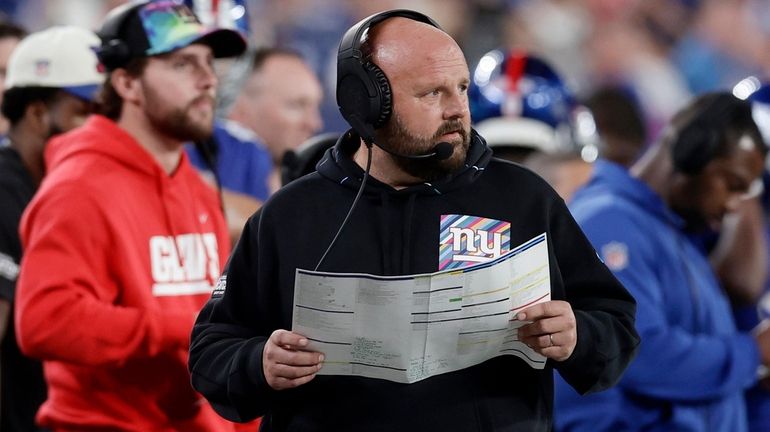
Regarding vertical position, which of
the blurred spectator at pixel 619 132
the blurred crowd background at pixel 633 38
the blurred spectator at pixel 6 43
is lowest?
the blurred spectator at pixel 619 132

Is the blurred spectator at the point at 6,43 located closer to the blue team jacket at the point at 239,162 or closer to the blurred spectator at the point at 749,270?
the blue team jacket at the point at 239,162

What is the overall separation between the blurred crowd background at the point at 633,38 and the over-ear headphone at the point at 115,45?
506 centimetres

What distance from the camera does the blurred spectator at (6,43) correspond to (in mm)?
5234

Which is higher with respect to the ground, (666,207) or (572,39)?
(572,39)

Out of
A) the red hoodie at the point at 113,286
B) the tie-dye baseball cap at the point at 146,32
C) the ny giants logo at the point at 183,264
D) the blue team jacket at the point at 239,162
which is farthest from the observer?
the blue team jacket at the point at 239,162

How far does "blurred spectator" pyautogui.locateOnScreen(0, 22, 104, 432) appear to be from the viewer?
13.9 ft

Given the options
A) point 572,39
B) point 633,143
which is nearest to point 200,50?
point 633,143

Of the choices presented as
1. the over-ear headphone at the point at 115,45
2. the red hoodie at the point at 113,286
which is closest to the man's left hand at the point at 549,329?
the red hoodie at the point at 113,286

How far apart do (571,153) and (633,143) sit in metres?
0.78

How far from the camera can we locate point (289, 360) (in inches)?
92.8

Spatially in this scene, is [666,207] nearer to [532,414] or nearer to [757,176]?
[757,176]

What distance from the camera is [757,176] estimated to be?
13.9 feet

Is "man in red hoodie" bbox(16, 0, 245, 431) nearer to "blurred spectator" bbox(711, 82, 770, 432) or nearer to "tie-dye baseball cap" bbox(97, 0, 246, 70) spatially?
"tie-dye baseball cap" bbox(97, 0, 246, 70)

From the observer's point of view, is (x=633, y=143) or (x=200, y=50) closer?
(x=200, y=50)
